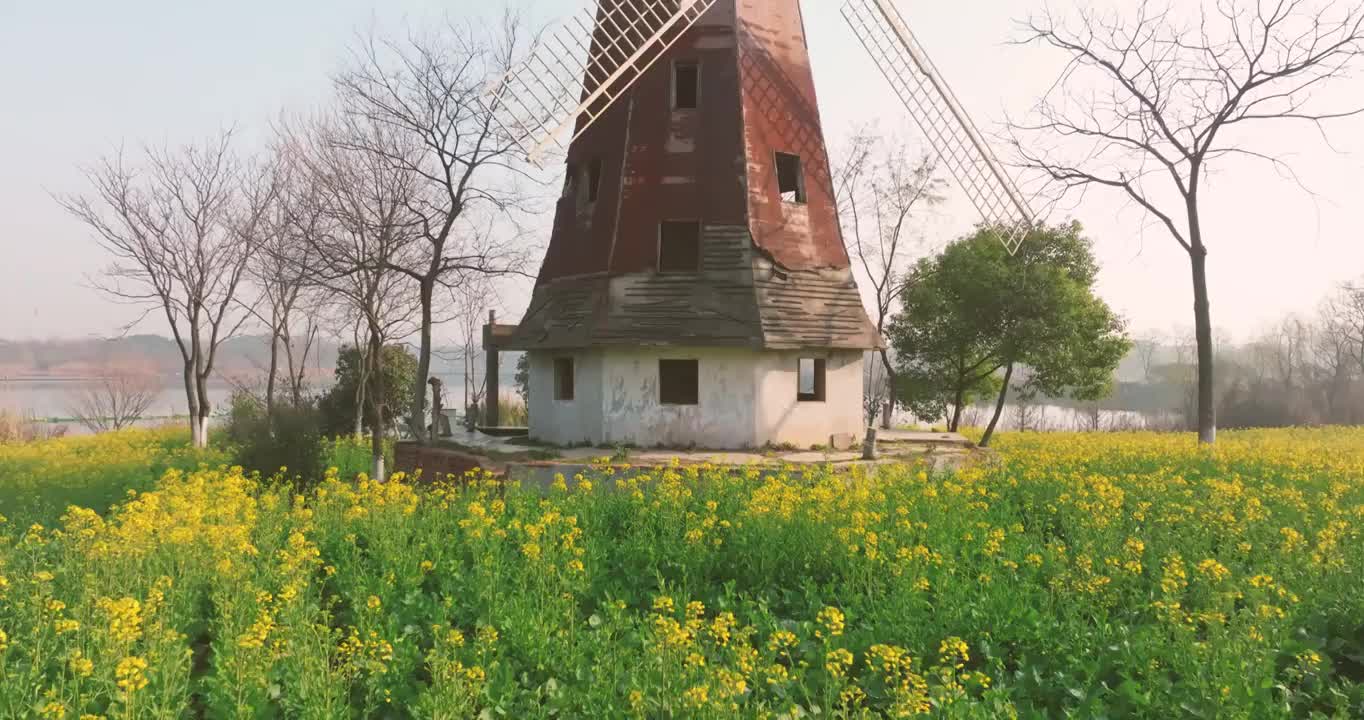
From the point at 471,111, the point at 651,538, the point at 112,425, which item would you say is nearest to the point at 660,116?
the point at 471,111

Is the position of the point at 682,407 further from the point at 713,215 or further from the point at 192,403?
the point at 192,403

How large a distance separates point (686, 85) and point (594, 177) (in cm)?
279

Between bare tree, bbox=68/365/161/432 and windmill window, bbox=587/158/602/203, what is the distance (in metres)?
37.3

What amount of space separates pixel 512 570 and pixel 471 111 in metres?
13.6

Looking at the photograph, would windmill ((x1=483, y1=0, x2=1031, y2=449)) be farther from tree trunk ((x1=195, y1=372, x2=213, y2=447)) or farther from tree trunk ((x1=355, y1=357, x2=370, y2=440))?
tree trunk ((x1=195, y1=372, x2=213, y2=447))

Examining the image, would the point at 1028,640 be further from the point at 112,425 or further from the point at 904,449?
the point at 112,425

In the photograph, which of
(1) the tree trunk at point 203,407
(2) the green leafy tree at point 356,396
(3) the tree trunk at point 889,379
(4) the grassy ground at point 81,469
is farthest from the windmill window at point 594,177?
(1) the tree trunk at point 203,407

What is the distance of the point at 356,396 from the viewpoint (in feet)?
86.3

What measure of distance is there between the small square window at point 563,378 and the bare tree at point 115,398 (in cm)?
3667

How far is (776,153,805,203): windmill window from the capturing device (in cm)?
1669

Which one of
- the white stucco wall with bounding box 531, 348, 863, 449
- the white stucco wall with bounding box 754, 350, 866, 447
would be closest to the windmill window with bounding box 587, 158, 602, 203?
the white stucco wall with bounding box 531, 348, 863, 449

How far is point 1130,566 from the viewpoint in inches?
242

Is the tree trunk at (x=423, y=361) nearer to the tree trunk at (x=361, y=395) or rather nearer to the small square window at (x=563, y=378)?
the small square window at (x=563, y=378)

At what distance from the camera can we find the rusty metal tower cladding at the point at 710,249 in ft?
50.1
